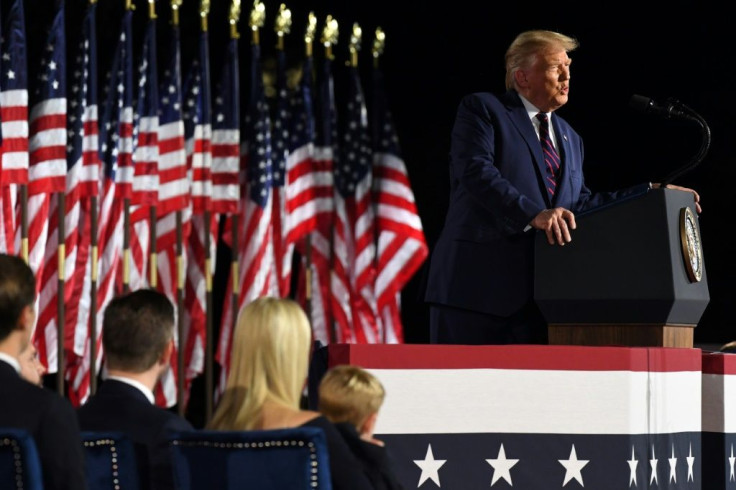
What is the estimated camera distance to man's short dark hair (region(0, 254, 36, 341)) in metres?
2.28

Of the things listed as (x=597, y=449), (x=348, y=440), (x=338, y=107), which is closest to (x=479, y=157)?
(x=597, y=449)

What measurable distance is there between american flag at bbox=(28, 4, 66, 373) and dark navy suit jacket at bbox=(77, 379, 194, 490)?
181 inches

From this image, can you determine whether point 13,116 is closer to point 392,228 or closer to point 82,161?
point 82,161

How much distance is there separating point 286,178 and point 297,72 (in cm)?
83

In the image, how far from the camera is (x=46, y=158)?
7.01m

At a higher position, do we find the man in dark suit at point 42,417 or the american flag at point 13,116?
the american flag at point 13,116

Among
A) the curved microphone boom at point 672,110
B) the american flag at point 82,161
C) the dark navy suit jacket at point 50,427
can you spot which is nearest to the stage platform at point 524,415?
the curved microphone boom at point 672,110

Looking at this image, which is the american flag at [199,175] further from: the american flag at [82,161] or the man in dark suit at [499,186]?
the man in dark suit at [499,186]

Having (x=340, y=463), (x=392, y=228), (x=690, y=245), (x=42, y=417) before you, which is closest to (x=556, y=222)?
(x=690, y=245)

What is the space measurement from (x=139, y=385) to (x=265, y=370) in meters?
0.28

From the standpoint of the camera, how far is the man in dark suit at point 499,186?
3719mm

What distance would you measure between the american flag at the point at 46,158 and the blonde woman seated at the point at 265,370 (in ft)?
15.6

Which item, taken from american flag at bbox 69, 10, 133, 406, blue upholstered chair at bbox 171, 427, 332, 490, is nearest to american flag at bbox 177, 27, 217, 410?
american flag at bbox 69, 10, 133, 406

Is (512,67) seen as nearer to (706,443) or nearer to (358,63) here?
(706,443)
